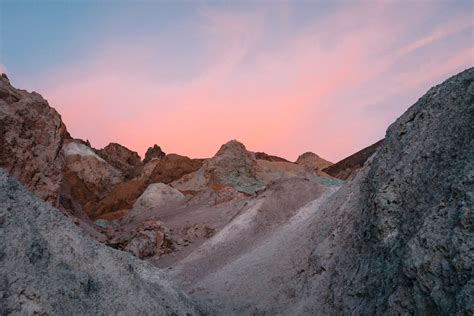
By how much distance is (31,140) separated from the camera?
66.9ft

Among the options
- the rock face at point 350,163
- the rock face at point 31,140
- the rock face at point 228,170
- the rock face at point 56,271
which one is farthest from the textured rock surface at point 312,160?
the rock face at point 56,271

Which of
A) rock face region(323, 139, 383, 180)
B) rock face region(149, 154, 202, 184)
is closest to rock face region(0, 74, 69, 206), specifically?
rock face region(149, 154, 202, 184)

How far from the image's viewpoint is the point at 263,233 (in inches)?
752

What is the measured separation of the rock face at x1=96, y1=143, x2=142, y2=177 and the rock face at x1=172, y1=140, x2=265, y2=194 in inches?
787

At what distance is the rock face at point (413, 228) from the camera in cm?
639

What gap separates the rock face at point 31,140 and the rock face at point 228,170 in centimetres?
1977

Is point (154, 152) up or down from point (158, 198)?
up

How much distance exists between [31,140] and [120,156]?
45.5 m

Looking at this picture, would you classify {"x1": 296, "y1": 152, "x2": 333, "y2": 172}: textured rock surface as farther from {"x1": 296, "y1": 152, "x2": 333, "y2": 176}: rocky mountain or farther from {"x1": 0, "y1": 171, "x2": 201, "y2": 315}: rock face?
{"x1": 0, "y1": 171, "x2": 201, "y2": 315}: rock face

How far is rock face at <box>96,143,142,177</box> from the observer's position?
6350 cm

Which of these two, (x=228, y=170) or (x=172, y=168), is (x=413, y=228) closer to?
(x=228, y=170)

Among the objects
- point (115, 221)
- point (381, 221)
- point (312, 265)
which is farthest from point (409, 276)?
point (115, 221)

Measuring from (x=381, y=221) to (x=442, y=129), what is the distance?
202 centimetres

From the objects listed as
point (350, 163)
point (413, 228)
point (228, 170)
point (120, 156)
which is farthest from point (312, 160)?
point (413, 228)
